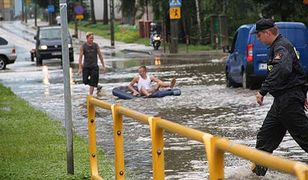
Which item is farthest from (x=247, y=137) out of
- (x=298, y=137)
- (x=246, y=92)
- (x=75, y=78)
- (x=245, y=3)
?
(x=245, y=3)

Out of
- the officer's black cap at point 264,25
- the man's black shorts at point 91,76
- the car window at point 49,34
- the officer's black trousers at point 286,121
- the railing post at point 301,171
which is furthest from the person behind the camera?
the car window at point 49,34

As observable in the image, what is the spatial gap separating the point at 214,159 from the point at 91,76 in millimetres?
16018

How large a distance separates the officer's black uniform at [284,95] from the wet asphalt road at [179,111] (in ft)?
3.00

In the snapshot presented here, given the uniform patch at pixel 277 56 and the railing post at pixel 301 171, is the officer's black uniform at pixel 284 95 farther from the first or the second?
the railing post at pixel 301 171

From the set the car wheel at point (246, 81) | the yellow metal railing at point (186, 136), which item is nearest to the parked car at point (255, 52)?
the car wheel at point (246, 81)

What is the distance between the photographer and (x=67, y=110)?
945cm

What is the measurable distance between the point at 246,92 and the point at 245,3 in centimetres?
3130

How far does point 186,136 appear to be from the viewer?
Answer: 18.9 feet

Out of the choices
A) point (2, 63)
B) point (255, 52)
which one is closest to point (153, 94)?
point (255, 52)

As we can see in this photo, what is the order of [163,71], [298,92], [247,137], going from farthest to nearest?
[163,71] → [247,137] → [298,92]

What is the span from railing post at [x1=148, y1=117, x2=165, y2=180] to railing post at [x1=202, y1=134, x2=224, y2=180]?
1.27 metres

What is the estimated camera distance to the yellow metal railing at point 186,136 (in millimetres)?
4266

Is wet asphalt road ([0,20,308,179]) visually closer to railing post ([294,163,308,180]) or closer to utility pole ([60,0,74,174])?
utility pole ([60,0,74,174])

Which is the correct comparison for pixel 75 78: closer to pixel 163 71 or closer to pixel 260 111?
pixel 163 71
